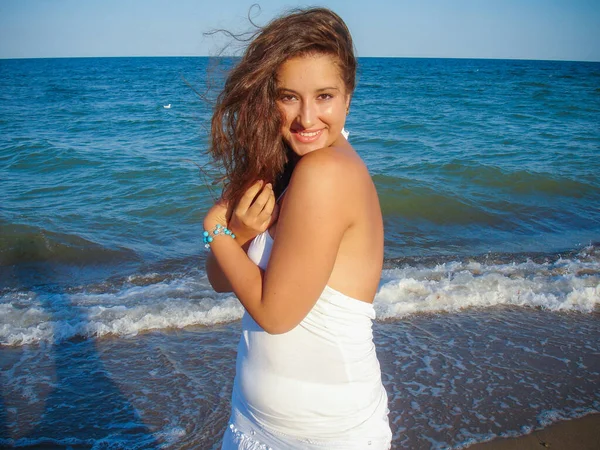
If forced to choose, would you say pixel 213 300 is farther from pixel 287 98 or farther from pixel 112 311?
pixel 287 98

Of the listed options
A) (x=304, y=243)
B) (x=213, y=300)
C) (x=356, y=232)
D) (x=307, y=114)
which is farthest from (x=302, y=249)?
(x=213, y=300)

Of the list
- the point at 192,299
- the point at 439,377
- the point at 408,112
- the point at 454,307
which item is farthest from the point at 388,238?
the point at 408,112

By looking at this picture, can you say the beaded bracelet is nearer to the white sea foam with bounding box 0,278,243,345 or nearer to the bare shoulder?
the bare shoulder

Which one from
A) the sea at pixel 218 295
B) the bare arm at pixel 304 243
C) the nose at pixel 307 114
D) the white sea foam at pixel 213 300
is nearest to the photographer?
the bare arm at pixel 304 243

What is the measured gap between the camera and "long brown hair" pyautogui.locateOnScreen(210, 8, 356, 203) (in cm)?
162

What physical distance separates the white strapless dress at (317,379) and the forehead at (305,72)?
0.47 metres

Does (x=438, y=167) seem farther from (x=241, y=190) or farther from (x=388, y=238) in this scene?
(x=241, y=190)

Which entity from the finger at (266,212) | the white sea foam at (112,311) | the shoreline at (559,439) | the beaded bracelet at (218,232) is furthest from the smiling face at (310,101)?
the white sea foam at (112,311)

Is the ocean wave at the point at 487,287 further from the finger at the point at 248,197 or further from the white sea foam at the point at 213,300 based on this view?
the finger at the point at 248,197

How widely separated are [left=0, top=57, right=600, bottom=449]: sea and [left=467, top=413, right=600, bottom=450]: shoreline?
0.24 feet

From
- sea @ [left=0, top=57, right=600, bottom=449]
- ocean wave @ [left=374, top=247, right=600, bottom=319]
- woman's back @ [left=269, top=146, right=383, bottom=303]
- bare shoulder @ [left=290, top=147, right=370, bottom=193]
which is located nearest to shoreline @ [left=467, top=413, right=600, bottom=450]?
sea @ [left=0, top=57, right=600, bottom=449]

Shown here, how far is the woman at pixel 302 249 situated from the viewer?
1435 millimetres

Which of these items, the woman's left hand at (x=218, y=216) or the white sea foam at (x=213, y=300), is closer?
the woman's left hand at (x=218, y=216)

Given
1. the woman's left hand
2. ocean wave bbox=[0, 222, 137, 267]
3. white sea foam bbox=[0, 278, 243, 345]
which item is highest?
the woman's left hand
